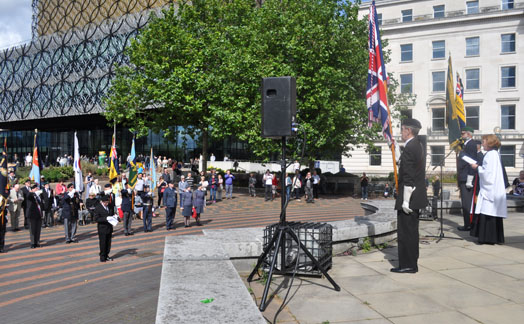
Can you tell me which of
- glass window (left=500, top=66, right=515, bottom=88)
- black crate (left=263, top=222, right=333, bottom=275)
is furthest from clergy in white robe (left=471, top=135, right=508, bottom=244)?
glass window (left=500, top=66, right=515, bottom=88)

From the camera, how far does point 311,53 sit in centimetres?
2459

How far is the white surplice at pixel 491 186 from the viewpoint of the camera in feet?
25.6

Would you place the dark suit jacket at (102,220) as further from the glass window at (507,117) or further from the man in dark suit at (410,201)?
the glass window at (507,117)

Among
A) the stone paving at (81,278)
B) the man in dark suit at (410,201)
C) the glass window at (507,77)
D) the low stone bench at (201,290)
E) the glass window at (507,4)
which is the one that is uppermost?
the glass window at (507,4)

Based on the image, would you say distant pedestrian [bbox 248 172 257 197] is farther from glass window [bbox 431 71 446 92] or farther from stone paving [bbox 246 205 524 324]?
glass window [bbox 431 71 446 92]

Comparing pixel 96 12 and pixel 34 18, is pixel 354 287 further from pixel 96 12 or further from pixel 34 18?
pixel 34 18

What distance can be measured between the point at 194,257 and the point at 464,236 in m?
6.21

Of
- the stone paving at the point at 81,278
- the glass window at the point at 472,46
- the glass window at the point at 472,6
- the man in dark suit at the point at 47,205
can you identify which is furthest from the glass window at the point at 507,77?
the man in dark suit at the point at 47,205

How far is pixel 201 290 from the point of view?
404cm

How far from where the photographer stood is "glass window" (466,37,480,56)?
44938mm

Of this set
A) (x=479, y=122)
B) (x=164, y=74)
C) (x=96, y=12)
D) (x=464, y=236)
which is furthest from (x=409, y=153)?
(x=96, y=12)

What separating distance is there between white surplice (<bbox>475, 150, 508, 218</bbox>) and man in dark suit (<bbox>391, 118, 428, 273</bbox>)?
266cm

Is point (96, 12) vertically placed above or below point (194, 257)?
above

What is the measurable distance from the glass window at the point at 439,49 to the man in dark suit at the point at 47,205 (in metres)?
42.8
